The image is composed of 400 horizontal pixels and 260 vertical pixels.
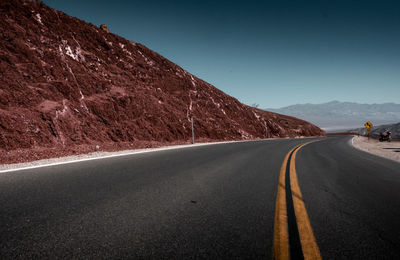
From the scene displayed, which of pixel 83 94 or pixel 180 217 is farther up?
pixel 83 94

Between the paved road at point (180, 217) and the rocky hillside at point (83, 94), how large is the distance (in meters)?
6.79

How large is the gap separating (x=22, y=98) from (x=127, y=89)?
1037 centimetres

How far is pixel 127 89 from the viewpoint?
23.7 m

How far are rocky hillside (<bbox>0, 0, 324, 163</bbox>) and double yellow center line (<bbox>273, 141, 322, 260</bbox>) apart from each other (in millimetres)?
9781

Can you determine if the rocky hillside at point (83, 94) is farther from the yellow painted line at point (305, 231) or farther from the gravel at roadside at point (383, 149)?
the gravel at roadside at point (383, 149)

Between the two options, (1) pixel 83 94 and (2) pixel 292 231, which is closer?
(2) pixel 292 231

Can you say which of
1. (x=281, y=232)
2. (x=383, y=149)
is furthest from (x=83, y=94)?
(x=383, y=149)

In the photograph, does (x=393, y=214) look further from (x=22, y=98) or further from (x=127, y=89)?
(x=127, y=89)

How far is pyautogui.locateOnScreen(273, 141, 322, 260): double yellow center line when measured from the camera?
6.75 feet

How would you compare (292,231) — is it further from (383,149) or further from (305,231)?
(383,149)

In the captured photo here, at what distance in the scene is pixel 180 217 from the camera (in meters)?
2.98

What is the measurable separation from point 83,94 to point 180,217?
1936 cm

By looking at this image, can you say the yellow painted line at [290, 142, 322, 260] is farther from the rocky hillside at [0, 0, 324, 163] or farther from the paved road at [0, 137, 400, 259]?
the rocky hillside at [0, 0, 324, 163]

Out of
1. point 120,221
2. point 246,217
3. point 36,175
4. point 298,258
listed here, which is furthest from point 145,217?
point 36,175
